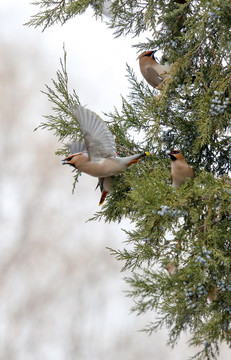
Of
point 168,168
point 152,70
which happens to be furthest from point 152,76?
point 168,168

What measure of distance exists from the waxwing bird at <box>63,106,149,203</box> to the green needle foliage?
0.22 ft

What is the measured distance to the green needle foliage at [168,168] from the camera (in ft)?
7.50

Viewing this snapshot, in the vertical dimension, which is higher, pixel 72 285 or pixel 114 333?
pixel 72 285

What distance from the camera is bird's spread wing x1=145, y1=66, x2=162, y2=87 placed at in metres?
2.96

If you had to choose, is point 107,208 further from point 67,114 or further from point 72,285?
point 72,285

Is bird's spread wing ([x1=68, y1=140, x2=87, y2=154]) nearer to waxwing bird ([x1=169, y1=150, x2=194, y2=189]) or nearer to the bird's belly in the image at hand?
the bird's belly

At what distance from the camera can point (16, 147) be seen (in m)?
6.77

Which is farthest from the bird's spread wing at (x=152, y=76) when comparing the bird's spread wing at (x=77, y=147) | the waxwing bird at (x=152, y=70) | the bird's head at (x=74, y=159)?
the bird's head at (x=74, y=159)

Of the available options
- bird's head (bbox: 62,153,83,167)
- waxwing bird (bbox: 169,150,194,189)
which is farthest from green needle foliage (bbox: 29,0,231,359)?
bird's head (bbox: 62,153,83,167)

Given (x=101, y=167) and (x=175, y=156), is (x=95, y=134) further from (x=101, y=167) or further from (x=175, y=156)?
(x=175, y=156)

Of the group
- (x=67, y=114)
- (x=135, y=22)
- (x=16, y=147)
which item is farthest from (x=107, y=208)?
(x=16, y=147)

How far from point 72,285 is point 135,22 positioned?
141 inches

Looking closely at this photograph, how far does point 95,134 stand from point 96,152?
0.08 metres

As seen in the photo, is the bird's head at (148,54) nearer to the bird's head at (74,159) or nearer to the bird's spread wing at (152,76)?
the bird's spread wing at (152,76)
